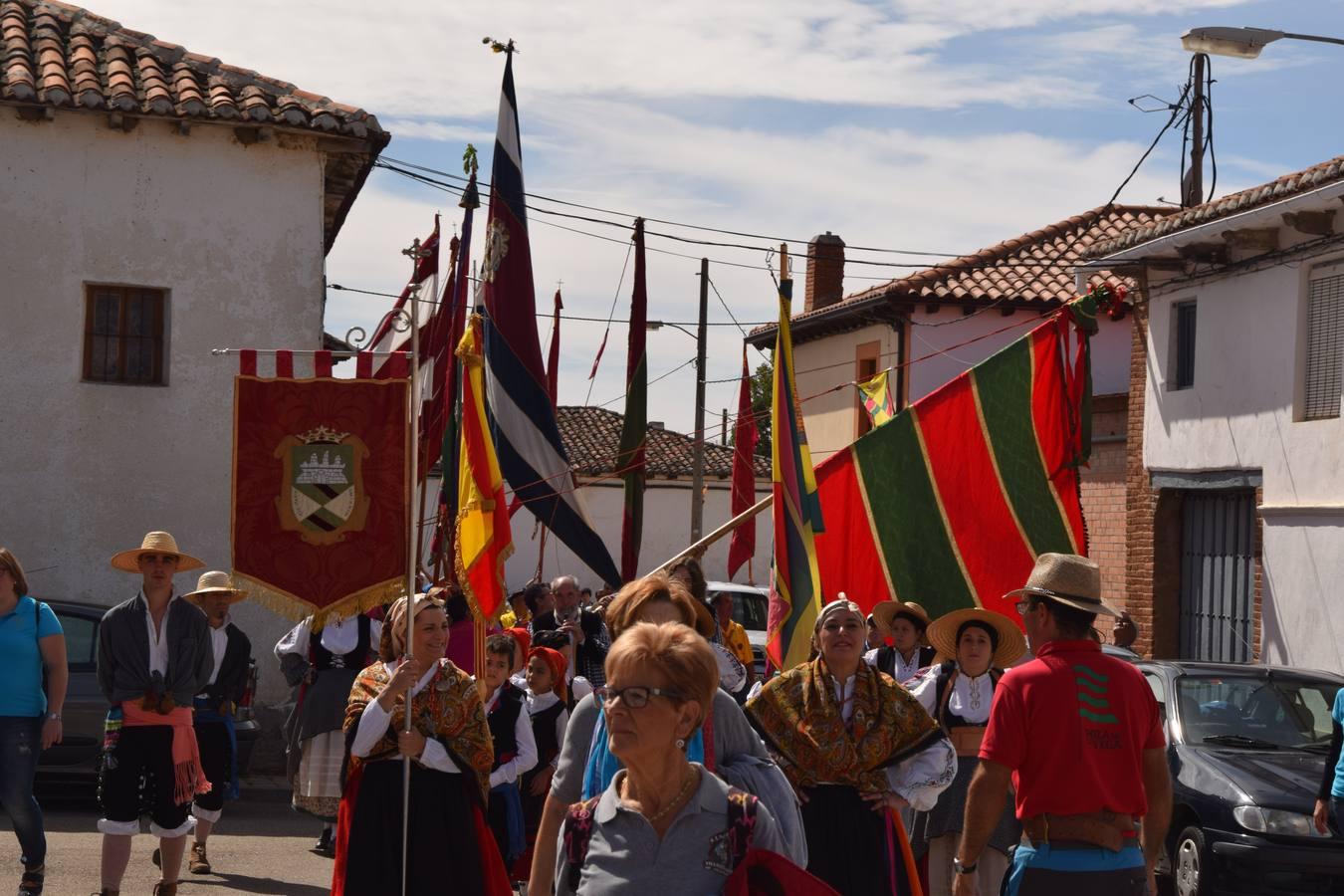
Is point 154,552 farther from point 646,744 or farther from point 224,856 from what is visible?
point 646,744

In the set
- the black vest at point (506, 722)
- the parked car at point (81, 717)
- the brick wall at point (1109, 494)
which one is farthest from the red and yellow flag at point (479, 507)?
the brick wall at point (1109, 494)

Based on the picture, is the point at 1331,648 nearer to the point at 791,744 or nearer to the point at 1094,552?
the point at 1094,552

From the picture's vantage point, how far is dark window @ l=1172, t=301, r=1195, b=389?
19.8m

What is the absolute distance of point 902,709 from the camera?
6.61m

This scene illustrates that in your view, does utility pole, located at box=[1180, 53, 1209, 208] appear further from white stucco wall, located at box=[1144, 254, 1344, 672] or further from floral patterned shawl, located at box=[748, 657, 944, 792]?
floral patterned shawl, located at box=[748, 657, 944, 792]

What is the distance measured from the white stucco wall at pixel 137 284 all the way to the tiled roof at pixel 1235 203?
8620mm

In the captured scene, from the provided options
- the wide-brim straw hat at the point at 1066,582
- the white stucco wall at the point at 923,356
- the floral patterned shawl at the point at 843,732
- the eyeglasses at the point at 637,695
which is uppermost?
the white stucco wall at the point at 923,356

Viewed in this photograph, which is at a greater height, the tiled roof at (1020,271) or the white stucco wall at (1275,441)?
the tiled roof at (1020,271)

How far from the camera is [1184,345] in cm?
1995

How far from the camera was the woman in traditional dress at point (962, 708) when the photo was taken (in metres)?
9.02

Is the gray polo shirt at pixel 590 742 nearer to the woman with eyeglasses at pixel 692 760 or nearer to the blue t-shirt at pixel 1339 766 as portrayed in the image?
the woman with eyeglasses at pixel 692 760

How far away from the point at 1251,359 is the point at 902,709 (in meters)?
12.8

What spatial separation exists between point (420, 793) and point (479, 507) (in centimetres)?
402

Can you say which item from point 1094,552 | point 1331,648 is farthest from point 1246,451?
point 1094,552
